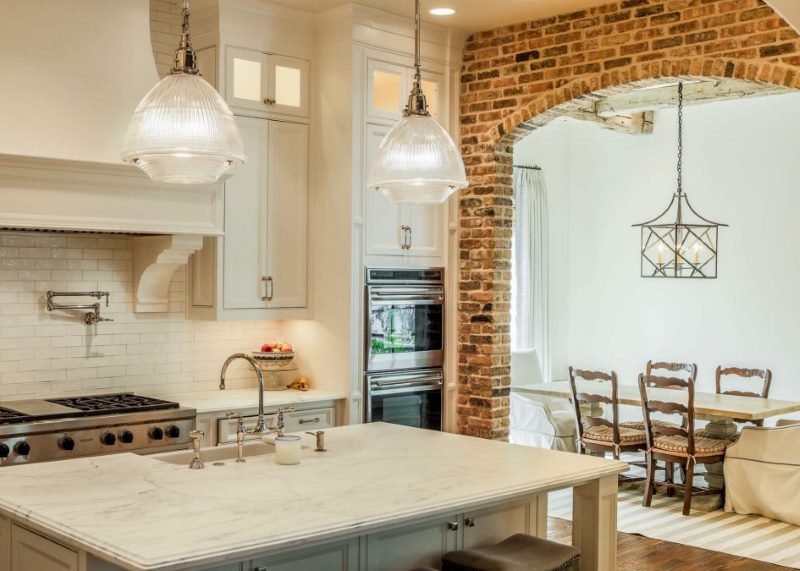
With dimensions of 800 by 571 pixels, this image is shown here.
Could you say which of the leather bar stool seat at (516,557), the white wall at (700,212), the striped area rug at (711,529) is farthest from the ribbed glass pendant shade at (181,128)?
the white wall at (700,212)

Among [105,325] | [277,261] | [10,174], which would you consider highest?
[10,174]

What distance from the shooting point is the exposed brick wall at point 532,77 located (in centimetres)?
522

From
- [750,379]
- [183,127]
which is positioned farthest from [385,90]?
[750,379]

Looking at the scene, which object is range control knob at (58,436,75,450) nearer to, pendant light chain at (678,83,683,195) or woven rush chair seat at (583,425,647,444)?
woven rush chair seat at (583,425,647,444)

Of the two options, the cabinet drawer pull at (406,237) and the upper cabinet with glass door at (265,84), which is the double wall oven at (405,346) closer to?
the cabinet drawer pull at (406,237)

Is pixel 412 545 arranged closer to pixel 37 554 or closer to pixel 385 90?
pixel 37 554

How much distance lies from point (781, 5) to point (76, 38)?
3.50 meters

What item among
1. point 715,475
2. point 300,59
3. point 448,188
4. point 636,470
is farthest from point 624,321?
point 448,188

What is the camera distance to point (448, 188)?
12.8 feet

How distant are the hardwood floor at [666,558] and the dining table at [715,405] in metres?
1.20

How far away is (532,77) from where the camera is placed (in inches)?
248

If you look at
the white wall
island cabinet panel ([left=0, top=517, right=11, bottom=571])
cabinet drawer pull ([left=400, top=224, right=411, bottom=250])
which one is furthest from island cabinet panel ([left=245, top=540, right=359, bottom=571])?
the white wall

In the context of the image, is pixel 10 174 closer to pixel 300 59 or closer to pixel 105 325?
pixel 105 325

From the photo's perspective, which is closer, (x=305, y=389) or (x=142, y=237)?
(x=142, y=237)
